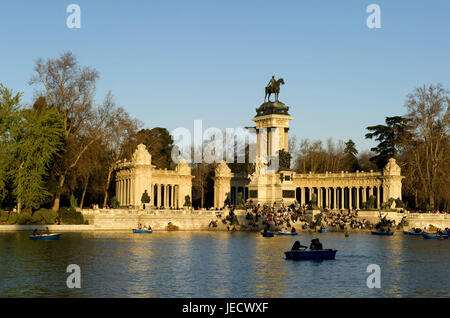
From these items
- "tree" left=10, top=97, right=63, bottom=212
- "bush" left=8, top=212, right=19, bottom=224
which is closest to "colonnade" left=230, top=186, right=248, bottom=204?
"tree" left=10, top=97, right=63, bottom=212

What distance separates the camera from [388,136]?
118m

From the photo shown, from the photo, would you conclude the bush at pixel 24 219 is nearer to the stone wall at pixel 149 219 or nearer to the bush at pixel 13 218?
the bush at pixel 13 218

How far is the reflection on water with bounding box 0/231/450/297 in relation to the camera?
3362 cm

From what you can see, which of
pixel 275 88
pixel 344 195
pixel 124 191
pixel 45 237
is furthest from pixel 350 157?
pixel 45 237

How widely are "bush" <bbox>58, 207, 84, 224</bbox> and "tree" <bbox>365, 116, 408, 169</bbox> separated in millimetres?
57978

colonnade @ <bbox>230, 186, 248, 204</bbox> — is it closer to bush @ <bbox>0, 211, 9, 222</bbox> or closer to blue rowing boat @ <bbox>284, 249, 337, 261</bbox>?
bush @ <bbox>0, 211, 9, 222</bbox>

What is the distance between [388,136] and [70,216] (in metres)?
62.4

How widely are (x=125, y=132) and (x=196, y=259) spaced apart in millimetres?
58377

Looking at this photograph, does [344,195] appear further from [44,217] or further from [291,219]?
[44,217]

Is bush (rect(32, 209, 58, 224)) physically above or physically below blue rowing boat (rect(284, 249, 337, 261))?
above

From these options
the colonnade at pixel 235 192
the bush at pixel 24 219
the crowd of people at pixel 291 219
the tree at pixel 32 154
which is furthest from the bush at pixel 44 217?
the colonnade at pixel 235 192

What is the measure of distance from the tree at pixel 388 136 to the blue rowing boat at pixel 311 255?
6927 cm

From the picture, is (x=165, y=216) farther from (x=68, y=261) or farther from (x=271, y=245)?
(x=68, y=261)
